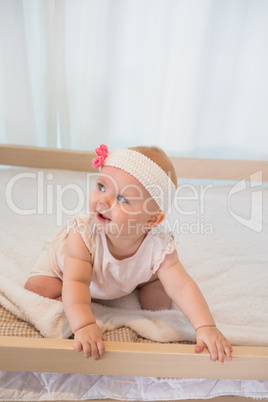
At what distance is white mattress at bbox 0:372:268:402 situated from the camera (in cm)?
88

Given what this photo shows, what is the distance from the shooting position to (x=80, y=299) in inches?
34.5

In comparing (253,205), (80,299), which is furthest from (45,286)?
(253,205)

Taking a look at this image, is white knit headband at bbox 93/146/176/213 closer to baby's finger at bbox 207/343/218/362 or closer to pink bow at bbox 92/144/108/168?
pink bow at bbox 92/144/108/168

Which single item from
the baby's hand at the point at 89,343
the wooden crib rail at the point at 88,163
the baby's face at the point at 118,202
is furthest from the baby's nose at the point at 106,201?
the wooden crib rail at the point at 88,163

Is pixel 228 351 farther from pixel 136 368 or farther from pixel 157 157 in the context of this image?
pixel 157 157

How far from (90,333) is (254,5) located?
134 cm

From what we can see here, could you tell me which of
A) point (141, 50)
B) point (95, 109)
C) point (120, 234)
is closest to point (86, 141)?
point (95, 109)

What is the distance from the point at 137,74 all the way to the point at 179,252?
76 cm

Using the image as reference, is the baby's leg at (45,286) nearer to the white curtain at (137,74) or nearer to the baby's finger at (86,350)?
the baby's finger at (86,350)

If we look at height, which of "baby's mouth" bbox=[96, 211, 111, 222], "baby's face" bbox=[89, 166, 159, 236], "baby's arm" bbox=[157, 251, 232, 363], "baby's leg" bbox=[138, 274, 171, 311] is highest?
"baby's face" bbox=[89, 166, 159, 236]

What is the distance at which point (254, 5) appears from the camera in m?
1.53

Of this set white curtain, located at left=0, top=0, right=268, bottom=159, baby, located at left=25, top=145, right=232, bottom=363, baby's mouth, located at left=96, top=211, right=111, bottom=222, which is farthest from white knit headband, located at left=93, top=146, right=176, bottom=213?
white curtain, located at left=0, top=0, right=268, bottom=159

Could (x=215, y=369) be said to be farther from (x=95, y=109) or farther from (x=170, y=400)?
(x=95, y=109)

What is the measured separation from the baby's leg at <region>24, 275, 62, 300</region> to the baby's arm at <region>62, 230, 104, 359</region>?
143 mm
